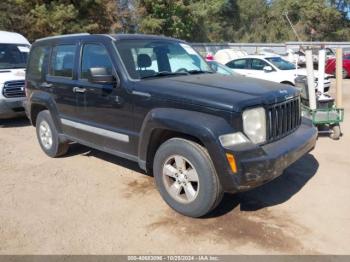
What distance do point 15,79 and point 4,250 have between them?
598 centimetres

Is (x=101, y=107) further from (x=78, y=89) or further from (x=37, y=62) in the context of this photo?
(x=37, y=62)

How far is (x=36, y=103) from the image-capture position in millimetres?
6453

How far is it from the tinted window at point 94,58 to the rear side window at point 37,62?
1.14m

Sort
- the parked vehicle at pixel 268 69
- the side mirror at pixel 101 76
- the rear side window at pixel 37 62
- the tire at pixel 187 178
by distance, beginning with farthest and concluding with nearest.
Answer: the parked vehicle at pixel 268 69 < the rear side window at pixel 37 62 < the side mirror at pixel 101 76 < the tire at pixel 187 178

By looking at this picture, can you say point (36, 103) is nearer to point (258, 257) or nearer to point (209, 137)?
point (209, 137)

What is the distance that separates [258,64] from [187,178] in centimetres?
1012

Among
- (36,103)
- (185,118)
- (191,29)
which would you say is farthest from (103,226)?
(191,29)

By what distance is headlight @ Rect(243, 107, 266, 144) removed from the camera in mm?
3918

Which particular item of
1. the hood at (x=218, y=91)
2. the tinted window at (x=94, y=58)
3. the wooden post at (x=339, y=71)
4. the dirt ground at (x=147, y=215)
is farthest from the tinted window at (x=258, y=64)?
the tinted window at (x=94, y=58)

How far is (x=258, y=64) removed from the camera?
13.6 metres

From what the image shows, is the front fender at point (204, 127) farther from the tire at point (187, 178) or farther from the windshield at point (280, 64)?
the windshield at point (280, 64)

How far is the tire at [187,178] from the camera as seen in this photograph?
397 cm

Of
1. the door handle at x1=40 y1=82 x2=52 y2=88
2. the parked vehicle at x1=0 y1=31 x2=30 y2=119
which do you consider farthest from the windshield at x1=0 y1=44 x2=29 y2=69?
the door handle at x1=40 y1=82 x2=52 y2=88

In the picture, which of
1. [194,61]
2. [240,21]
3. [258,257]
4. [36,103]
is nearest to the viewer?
[258,257]
